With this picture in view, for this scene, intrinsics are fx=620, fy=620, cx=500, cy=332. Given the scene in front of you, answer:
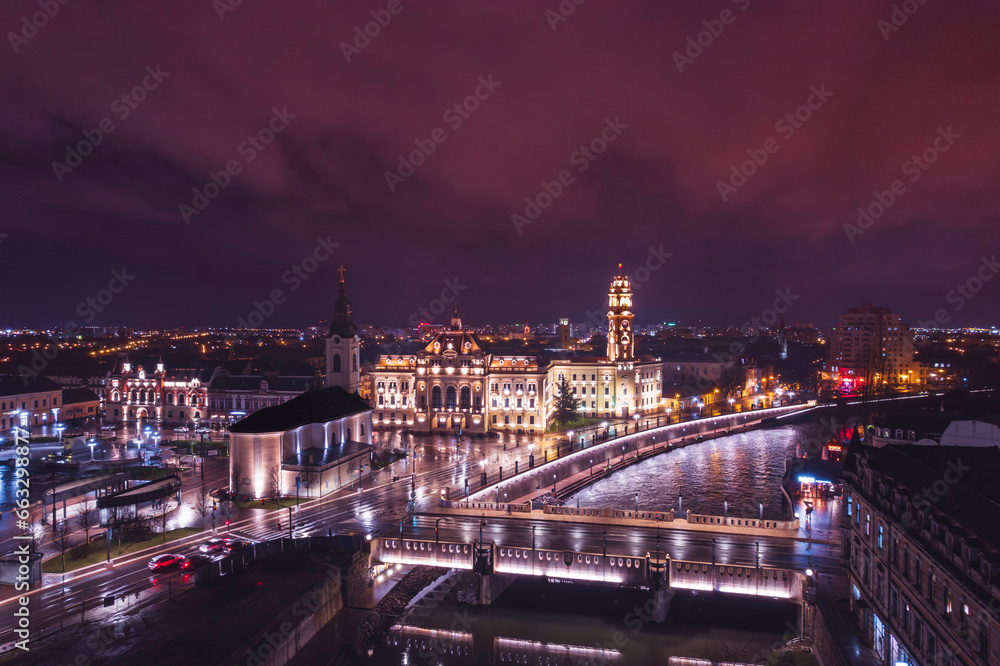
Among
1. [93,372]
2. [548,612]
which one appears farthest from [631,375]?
[93,372]

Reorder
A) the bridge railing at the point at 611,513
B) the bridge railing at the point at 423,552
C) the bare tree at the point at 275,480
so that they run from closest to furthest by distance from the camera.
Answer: the bridge railing at the point at 423,552, the bridge railing at the point at 611,513, the bare tree at the point at 275,480

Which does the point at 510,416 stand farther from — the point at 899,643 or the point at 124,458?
the point at 899,643

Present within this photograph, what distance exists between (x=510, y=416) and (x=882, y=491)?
5318 cm

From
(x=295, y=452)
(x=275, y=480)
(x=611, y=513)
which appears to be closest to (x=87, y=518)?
(x=275, y=480)

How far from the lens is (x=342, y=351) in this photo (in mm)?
67000

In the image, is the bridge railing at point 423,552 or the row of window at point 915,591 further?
the bridge railing at point 423,552

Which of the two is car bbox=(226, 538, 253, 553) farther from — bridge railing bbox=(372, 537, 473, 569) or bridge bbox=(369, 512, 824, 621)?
bridge railing bbox=(372, 537, 473, 569)

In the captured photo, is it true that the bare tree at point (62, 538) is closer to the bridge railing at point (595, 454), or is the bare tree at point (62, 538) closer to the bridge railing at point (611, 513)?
the bridge railing at point (595, 454)

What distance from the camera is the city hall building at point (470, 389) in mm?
77688

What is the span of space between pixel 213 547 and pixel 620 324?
67.2m

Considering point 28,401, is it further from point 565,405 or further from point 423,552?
point 565,405

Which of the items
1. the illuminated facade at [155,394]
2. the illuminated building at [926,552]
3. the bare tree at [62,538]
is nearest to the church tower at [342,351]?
the illuminated facade at [155,394]

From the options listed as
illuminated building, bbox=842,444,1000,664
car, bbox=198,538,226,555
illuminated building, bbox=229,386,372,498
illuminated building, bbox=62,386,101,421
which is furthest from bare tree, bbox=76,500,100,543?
illuminated building, bbox=62,386,101,421

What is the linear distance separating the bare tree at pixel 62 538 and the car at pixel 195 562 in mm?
5893
